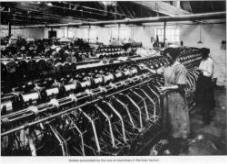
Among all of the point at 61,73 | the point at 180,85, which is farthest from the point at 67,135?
the point at 180,85

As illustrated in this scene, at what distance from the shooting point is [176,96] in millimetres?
3158

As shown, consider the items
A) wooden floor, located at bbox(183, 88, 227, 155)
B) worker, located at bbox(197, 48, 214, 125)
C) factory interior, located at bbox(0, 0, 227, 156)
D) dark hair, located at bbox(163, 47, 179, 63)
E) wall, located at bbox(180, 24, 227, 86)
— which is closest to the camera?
factory interior, located at bbox(0, 0, 227, 156)

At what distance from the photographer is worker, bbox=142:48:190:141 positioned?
307 centimetres

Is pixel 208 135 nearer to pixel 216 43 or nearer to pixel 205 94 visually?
pixel 205 94

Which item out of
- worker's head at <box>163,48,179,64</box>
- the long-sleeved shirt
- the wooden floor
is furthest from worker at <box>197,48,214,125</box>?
worker's head at <box>163,48,179,64</box>

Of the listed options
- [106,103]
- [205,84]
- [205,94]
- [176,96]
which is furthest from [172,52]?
[205,94]

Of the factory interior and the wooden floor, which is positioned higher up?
the factory interior

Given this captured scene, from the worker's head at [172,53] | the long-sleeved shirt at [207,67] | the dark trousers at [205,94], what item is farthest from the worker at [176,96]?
the long-sleeved shirt at [207,67]

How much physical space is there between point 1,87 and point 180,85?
6.61 ft

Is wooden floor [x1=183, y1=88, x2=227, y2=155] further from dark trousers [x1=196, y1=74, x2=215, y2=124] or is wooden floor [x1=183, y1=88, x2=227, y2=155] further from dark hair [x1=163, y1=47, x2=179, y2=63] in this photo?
dark hair [x1=163, y1=47, x2=179, y2=63]

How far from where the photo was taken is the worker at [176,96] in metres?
3.07

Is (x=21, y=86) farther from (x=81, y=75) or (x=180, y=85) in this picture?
(x=180, y=85)

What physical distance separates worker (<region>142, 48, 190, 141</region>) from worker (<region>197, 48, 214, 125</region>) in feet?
3.84

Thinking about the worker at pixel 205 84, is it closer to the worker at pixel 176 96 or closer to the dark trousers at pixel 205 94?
the dark trousers at pixel 205 94
